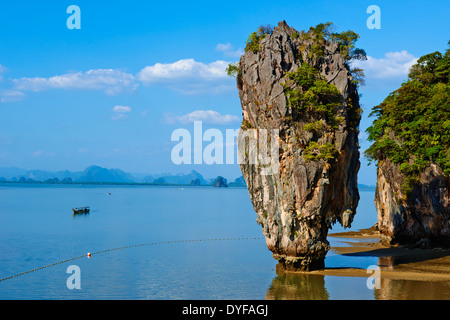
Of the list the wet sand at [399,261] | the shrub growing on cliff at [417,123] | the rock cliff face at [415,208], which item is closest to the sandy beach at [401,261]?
the wet sand at [399,261]

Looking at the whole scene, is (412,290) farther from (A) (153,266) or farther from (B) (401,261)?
(A) (153,266)

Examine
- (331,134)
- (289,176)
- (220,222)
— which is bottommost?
→ (220,222)

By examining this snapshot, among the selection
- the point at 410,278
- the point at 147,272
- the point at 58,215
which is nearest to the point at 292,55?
the point at 410,278

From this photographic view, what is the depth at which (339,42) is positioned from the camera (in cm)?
3997

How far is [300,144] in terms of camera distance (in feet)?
122

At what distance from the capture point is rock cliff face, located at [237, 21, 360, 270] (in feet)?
120

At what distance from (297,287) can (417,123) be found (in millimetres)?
21477

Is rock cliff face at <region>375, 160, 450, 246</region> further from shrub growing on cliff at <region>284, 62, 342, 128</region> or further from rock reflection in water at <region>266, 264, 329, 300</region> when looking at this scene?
A: rock reflection in water at <region>266, 264, 329, 300</region>

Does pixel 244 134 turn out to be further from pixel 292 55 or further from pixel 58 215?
pixel 58 215

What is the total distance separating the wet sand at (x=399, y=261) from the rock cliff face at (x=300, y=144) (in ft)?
13.3

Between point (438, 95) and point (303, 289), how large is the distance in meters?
23.6

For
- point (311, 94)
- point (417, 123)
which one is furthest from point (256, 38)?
point (417, 123)

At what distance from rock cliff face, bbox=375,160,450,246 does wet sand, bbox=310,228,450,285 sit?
5.02ft

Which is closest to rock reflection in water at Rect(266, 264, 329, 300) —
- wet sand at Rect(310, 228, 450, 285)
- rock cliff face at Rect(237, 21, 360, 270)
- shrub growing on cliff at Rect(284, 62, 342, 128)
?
rock cliff face at Rect(237, 21, 360, 270)
